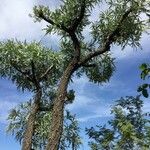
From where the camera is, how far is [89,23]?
24688 millimetres

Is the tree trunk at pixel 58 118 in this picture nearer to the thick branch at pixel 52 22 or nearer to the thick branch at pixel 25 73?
the thick branch at pixel 52 22

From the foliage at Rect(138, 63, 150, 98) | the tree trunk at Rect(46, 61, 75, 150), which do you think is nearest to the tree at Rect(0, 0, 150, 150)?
the tree trunk at Rect(46, 61, 75, 150)

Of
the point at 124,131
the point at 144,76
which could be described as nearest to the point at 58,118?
the point at 124,131

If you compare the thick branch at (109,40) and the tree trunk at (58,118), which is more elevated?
the thick branch at (109,40)

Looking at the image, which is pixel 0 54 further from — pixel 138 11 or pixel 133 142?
pixel 133 142

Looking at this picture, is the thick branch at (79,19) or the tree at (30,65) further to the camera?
the tree at (30,65)

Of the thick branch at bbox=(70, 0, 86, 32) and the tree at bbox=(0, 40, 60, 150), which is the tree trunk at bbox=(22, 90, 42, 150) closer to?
the tree at bbox=(0, 40, 60, 150)

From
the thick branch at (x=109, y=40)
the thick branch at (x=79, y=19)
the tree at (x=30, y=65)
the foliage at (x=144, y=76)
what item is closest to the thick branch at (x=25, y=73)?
the tree at (x=30, y=65)

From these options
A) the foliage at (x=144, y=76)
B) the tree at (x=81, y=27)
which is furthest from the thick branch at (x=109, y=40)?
the foliage at (x=144, y=76)

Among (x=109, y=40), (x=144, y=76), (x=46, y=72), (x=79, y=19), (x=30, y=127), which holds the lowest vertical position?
(x=144, y=76)

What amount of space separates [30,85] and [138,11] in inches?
402

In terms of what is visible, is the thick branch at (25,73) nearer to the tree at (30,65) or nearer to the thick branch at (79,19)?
the tree at (30,65)

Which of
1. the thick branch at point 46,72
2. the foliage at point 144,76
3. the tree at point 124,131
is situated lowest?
the foliage at point 144,76

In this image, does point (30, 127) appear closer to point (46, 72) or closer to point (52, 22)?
point (46, 72)
